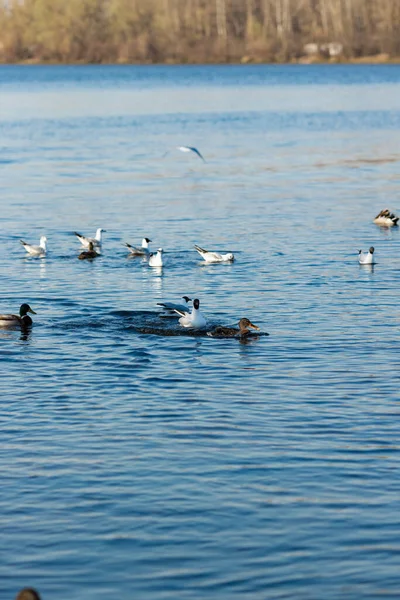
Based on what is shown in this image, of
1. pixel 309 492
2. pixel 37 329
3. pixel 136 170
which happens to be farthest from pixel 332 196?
pixel 309 492

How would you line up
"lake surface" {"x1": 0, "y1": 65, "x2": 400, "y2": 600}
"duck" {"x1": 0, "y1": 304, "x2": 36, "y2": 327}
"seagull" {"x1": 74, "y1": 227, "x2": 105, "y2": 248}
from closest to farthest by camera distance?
"lake surface" {"x1": 0, "y1": 65, "x2": 400, "y2": 600}
"duck" {"x1": 0, "y1": 304, "x2": 36, "y2": 327}
"seagull" {"x1": 74, "y1": 227, "x2": 105, "y2": 248}

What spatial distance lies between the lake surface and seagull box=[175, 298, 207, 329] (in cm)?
45

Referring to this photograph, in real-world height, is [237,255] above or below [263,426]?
above

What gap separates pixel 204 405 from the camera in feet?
60.8

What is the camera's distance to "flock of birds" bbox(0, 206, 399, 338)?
2330cm

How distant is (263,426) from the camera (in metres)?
17.3

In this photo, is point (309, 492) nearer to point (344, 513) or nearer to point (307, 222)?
point (344, 513)

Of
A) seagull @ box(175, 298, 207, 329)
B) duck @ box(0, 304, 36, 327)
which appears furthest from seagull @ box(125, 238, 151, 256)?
seagull @ box(175, 298, 207, 329)

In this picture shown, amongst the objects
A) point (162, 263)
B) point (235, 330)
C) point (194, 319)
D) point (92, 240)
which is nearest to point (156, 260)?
point (162, 263)

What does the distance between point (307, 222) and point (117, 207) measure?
8.18 m

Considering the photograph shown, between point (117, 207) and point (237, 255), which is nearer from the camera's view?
point (237, 255)

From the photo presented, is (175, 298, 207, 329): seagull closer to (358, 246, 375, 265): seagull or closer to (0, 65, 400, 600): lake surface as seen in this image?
(0, 65, 400, 600): lake surface

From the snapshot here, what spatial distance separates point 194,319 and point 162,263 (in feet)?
28.4

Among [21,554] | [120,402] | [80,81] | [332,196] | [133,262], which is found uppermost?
[80,81]
